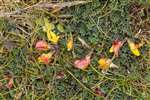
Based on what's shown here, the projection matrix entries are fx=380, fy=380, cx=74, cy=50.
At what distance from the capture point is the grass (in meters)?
2.29

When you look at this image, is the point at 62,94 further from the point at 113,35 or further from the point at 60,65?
the point at 113,35

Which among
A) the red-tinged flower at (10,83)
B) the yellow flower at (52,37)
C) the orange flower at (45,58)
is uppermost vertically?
the yellow flower at (52,37)

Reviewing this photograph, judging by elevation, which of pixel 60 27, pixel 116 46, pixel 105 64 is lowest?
pixel 105 64

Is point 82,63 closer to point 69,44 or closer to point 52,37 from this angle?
point 69,44

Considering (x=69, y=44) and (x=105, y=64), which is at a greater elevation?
(x=69, y=44)

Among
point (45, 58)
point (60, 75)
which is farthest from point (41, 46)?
point (60, 75)

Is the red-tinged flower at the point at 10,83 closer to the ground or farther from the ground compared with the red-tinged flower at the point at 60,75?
closer to the ground

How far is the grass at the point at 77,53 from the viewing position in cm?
229

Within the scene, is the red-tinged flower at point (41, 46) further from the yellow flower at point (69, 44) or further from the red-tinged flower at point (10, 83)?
the red-tinged flower at point (10, 83)

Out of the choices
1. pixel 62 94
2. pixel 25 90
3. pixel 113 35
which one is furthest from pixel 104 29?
pixel 25 90

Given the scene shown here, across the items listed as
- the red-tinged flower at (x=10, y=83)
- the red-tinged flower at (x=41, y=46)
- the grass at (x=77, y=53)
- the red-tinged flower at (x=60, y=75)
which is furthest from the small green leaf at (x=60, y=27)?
the red-tinged flower at (x=10, y=83)

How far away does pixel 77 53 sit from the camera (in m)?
2.33

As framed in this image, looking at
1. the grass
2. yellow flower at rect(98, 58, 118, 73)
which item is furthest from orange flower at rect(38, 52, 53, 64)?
yellow flower at rect(98, 58, 118, 73)

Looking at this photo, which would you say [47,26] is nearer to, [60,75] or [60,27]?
[60,27]
